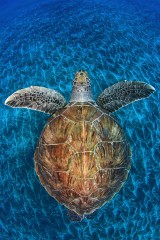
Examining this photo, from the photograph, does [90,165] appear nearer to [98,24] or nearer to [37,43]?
[37,43]

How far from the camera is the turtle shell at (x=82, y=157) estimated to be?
106 inches

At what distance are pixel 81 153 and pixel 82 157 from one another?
43mm

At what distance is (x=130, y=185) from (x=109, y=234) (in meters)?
0.80

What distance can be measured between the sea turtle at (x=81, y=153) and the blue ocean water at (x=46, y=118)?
73cm

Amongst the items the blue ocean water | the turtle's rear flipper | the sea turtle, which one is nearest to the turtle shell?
the sea turtle

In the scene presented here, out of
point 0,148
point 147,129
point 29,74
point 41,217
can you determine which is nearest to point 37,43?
point 29,74

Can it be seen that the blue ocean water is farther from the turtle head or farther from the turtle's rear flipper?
the turtle head

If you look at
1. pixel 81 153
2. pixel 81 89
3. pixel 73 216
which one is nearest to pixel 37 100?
pixel 81 89

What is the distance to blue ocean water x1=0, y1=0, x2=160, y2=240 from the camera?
12.5 feet

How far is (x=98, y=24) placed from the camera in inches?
236

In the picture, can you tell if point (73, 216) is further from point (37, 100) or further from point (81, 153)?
point (37, 100)

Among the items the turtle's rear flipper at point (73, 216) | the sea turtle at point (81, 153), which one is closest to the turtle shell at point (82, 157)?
the sea turtle at point (81, 153)

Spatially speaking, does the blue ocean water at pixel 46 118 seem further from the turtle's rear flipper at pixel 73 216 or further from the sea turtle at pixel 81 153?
the sea turtle at pixel 81 153

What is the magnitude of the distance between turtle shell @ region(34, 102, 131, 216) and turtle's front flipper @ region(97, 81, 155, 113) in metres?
0.45
